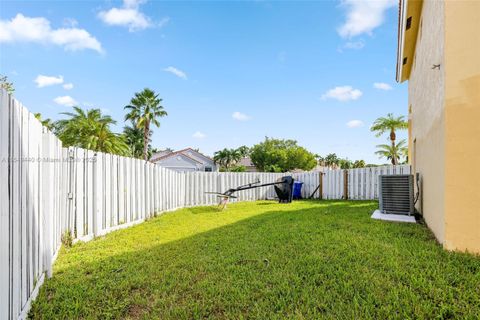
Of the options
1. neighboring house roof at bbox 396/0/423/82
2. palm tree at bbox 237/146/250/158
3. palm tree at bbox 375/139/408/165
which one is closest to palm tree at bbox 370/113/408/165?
Answer: palm tree at bbox 375/139/408/165

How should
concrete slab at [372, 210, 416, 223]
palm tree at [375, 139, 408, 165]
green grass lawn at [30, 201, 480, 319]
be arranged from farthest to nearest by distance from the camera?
1. palm tree at [375, 139, 408, 165]
2. concrete slab at [372, 210, 416, 223]
3. green grass lawn at [30, 201, 480, 319]

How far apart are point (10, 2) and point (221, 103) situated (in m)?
22.4

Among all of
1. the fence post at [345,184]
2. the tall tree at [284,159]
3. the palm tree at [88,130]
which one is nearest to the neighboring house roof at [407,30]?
the fence post at [345,184]

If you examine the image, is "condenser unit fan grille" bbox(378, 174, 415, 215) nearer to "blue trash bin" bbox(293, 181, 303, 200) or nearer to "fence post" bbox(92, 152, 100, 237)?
"fence post" bbox(92, 152, 100, 237)

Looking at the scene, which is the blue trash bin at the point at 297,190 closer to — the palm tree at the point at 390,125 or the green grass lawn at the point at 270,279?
the green grass lawn at the point at 270,279

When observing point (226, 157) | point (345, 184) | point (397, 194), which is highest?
point (226, 157)

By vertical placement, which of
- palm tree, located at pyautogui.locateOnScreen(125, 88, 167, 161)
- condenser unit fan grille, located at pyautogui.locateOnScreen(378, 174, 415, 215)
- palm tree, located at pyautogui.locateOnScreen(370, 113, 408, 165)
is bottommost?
condenser unit fan grille, located at pyautogui.locateOnScreen(378, 174, 415, 215)

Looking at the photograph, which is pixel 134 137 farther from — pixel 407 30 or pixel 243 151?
pixel 407 30

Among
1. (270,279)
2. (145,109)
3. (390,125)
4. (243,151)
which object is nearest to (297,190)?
(270,279)

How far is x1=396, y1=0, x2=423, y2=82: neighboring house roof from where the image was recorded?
6126 millimetres

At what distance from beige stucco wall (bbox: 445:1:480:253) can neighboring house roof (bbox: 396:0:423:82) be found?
3.49 m

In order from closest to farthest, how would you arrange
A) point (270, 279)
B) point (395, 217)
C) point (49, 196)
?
1. point (270, 279)
2. point (49, 196)
3. point (395, 217)

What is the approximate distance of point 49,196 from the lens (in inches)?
122

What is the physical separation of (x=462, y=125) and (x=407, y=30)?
5.40m
